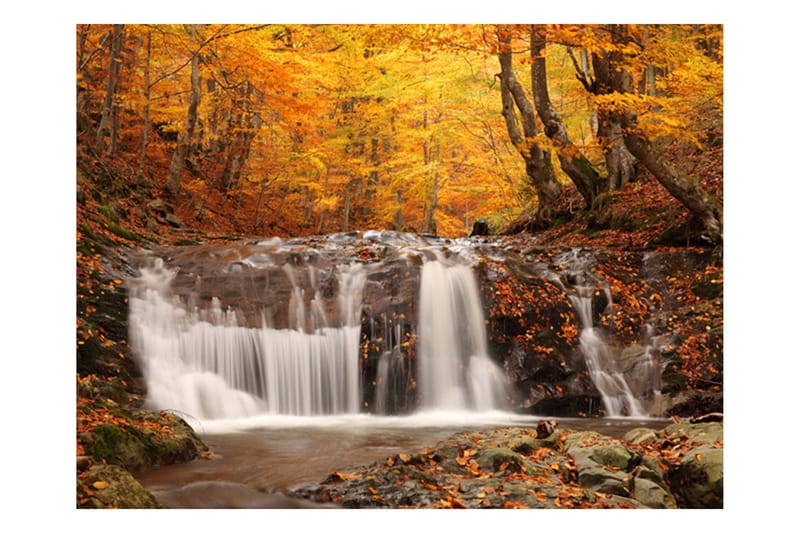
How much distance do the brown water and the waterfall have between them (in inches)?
23.2

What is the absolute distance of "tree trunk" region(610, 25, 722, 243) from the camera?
714 cm

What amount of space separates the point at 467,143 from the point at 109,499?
37.3 ft

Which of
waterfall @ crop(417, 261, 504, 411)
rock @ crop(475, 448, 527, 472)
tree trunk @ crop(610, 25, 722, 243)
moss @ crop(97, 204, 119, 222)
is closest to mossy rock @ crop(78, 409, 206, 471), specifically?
rock @ crop(475, 448, 527, 472)

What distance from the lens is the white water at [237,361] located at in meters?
5.99

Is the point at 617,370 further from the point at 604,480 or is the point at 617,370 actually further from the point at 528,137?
the point at 528,137

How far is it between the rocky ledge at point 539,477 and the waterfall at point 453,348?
1842 mm

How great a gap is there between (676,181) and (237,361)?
5209 mm

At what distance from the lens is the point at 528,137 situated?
10.3 m

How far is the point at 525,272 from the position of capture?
747cm

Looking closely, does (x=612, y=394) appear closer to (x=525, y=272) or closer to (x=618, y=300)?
(x=618, y=300)

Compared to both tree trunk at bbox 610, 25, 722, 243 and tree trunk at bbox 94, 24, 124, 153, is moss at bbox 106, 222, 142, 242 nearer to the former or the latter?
tree trunk at bbox 94, 24, 124, 153

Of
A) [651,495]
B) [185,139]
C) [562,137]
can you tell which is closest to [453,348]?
[651,495]

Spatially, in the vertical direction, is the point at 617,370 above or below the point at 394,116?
below
